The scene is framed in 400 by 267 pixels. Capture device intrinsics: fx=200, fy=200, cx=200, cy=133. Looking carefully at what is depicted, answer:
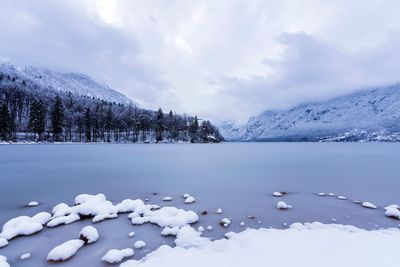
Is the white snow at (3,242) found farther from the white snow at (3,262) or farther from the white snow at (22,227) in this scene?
the white snow at (3,262)

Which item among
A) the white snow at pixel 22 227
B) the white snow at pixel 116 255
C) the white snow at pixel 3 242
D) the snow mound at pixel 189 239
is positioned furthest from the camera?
the white snow at pixel 22 227

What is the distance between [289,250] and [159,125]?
107651 millimetres

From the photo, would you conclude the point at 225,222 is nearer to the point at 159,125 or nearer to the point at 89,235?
the point at 89,235

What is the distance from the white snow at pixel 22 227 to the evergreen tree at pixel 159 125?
335 feet

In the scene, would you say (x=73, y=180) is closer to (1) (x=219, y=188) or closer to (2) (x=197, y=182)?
(2) (x=197, y=182)

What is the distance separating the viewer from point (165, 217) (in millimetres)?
9555

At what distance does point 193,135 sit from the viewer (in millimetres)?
128000

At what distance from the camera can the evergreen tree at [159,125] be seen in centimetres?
11012

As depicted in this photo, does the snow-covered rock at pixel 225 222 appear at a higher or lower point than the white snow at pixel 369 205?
higher

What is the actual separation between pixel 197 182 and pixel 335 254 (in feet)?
45.1

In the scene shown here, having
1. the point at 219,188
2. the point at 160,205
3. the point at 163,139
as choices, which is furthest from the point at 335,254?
the point at 163,139

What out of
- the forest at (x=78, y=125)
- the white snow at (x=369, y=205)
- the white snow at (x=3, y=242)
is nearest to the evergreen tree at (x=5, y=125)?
the forest at (x=78, y=125)

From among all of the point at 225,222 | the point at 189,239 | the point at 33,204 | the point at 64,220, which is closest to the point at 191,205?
the point at 225,222

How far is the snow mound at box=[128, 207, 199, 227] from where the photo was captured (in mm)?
9164
